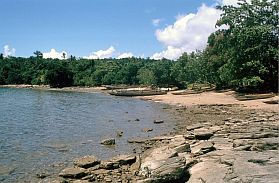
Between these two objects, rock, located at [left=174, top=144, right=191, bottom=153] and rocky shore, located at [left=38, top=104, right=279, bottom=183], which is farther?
rock, located at [left=174, top=144, right=191, bottom=153]

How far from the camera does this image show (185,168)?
13.7m

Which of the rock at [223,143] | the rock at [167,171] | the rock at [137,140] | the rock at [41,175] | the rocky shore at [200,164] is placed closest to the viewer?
the rocky shore at [200,164]

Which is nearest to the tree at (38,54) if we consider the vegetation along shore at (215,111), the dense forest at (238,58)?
the vegetation along shore at (215,111)

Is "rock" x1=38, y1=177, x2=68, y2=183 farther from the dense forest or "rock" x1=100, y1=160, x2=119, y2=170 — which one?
the dense forest

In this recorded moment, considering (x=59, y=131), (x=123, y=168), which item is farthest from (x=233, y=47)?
(x=123, y=168)

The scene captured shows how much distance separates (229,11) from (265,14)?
207 inches

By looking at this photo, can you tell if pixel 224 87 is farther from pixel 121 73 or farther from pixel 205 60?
pixel 121 73

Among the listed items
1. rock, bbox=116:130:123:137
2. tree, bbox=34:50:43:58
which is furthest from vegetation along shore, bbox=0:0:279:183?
tree, bbox=34:50:43:58

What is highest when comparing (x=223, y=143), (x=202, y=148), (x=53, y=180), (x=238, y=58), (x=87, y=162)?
(x=238, y=58)

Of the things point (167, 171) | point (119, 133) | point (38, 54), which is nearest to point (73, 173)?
point (167, 171)

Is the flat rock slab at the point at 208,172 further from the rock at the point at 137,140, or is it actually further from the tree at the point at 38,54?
the tree at the point at 38,54

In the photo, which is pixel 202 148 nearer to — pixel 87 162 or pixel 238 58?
pixel 87 162

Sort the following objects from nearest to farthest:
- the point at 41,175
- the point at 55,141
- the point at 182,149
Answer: the point at 41,175 < the point at 182,149 < the point at 55,141

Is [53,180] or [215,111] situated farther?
[215,111]
